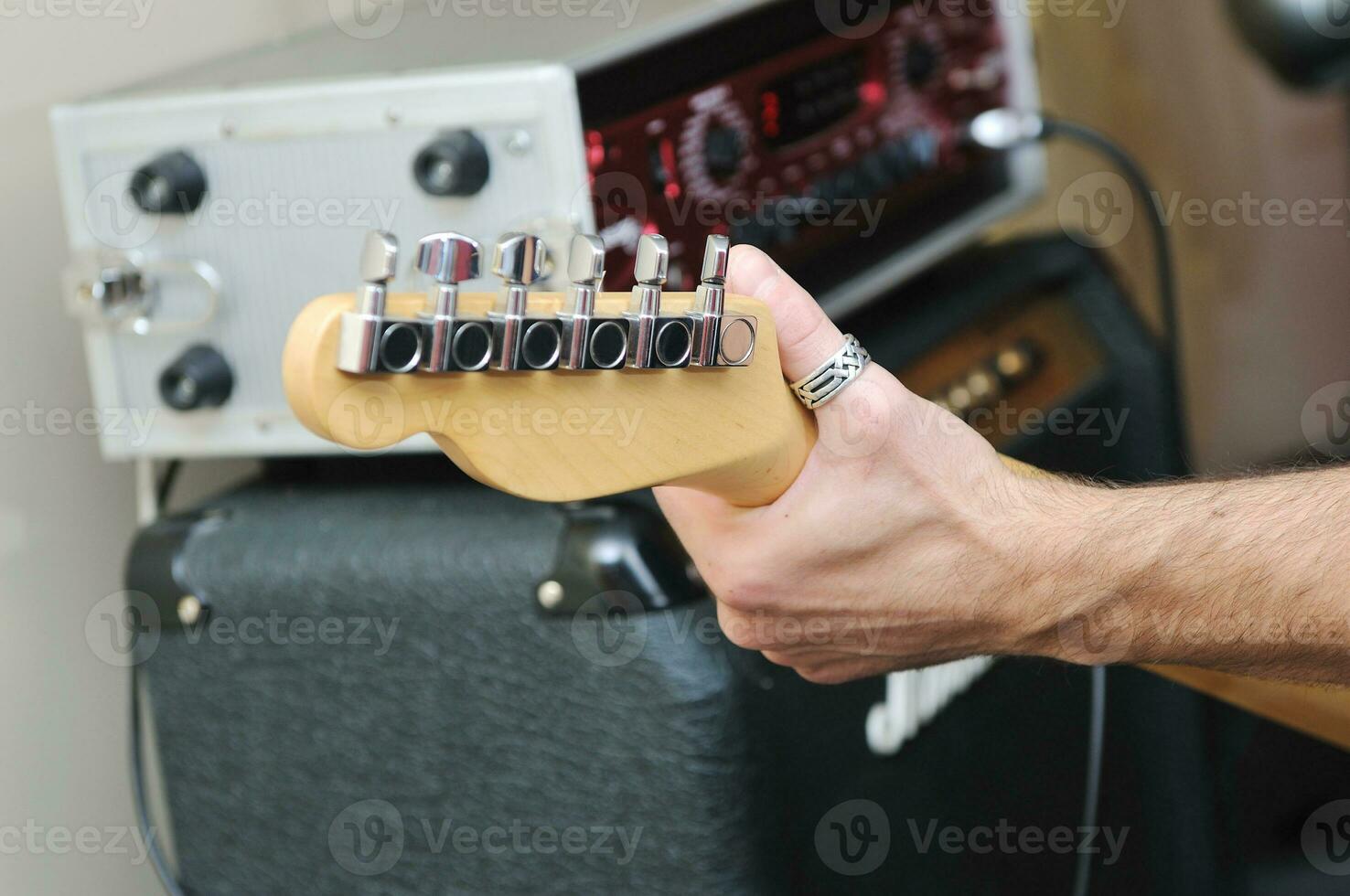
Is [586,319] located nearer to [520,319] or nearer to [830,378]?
[520,319]

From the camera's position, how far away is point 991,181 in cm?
88

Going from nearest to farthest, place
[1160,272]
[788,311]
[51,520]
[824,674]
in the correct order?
[788,311] → [824,674] → [51,520] → [1160,272]

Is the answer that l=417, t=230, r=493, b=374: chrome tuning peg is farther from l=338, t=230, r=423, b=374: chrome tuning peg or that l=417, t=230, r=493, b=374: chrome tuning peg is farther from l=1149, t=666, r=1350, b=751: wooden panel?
l=1149, t=666, r=1350, b=751: wooden panel

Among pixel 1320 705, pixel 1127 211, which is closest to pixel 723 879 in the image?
pixel 1320 705

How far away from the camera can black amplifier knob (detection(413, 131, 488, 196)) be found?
19.7 inches

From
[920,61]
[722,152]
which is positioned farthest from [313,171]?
[920,61]

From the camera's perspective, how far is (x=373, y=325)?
0.96 ft

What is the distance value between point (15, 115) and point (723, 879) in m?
0.51

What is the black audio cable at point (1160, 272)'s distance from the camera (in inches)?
29.3

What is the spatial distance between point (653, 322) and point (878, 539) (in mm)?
157

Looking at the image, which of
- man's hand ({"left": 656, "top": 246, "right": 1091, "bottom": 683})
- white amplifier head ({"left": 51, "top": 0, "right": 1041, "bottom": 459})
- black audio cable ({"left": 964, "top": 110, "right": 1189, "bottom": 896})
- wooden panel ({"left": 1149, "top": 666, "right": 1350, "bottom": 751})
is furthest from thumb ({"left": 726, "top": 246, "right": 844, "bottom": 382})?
black audio cable ({"left": 964, "top": 110, "right": 1189, "bottom": 896})

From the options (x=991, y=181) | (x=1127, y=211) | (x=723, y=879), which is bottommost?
(x=723, y=879)

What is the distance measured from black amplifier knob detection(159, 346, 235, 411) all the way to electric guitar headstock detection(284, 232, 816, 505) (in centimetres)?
26

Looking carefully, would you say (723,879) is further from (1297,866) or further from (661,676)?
(1297,866)
